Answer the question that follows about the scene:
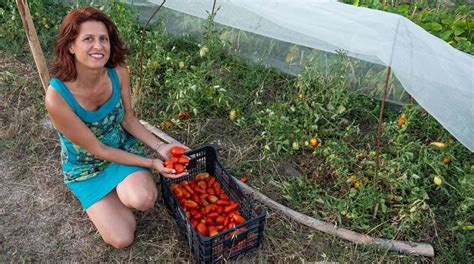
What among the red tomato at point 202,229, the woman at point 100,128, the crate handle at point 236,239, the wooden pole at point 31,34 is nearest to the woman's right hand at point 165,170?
the woman at point 100,128

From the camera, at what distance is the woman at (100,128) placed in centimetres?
Answer: 183

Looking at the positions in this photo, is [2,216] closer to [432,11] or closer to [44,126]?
[44,126]

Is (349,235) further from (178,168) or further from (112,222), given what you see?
(112,222)

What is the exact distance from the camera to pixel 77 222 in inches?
88.9

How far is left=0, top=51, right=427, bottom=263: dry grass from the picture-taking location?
6.97ft

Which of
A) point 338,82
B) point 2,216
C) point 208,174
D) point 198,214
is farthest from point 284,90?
point 2,216

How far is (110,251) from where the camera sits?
2123 mm

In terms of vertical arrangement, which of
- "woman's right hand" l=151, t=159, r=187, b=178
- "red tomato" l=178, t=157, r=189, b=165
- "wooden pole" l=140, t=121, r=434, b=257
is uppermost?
"red tomato" l=178, t=157, r=189, b=165

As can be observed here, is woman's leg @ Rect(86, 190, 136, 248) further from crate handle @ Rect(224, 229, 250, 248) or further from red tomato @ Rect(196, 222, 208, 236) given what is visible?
crate handle @ Rect(224, 229, 250, 248)

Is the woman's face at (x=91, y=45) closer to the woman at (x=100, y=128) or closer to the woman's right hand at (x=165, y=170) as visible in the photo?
the woman at (x=100, y=128)

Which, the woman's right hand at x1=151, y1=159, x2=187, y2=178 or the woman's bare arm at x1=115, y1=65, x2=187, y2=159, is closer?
the woman's right hand at x1=151, y1=159, x2=187, y2=178

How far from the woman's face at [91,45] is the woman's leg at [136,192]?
1.91 feet

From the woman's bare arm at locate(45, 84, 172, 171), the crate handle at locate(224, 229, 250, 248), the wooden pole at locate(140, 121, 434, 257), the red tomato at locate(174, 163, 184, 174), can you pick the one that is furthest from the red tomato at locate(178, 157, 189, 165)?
the wooden pole at locate(140, 121, 434, 257)

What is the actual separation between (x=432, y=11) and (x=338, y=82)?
1.25m
